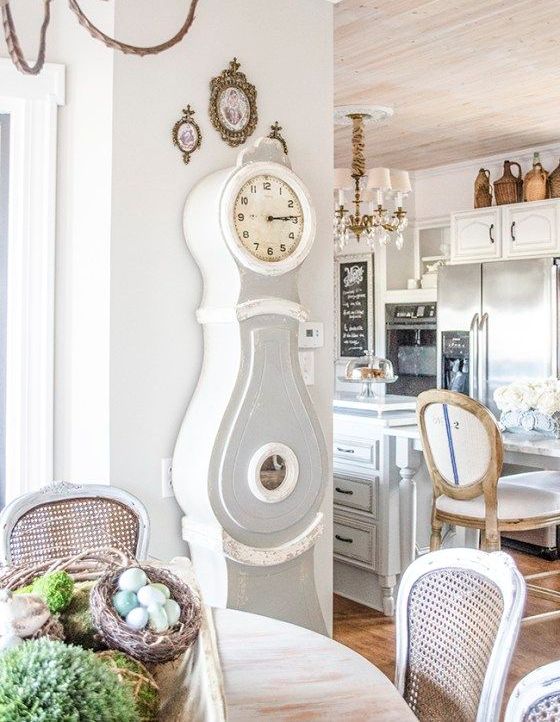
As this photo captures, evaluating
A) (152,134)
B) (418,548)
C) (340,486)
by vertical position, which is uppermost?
(152,134)

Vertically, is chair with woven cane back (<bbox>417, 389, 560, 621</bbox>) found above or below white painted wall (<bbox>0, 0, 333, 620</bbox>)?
below

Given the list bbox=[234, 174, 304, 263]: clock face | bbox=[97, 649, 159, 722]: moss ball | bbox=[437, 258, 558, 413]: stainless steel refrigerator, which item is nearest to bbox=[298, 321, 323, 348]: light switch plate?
bbox=[234, 174, 304, 263]: clock face

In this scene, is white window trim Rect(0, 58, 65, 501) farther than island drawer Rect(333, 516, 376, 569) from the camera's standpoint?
No

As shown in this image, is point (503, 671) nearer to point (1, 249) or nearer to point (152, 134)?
point (152, 134)

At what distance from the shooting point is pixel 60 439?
2.75 m

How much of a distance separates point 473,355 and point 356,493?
196cm

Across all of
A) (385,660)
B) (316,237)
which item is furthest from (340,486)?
(316,237)

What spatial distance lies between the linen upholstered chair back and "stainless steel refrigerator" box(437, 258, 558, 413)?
1.89 metres

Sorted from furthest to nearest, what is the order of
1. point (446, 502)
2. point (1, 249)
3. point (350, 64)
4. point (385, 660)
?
point (350, 64)
point (446, 502)
point (385, 660)
point (1, 249)

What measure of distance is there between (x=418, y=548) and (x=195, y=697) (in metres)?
2.91

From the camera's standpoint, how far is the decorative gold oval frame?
2.68 metres

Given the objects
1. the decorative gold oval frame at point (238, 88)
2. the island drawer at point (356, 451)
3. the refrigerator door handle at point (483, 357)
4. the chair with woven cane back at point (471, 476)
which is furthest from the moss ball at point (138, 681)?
the refrigerator door handle at point (483, 357)

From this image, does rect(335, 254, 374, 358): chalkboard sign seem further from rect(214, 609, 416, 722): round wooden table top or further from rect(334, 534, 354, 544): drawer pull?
rect(214, 609, 416, 722): round wooden table top

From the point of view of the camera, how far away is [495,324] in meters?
5.39
